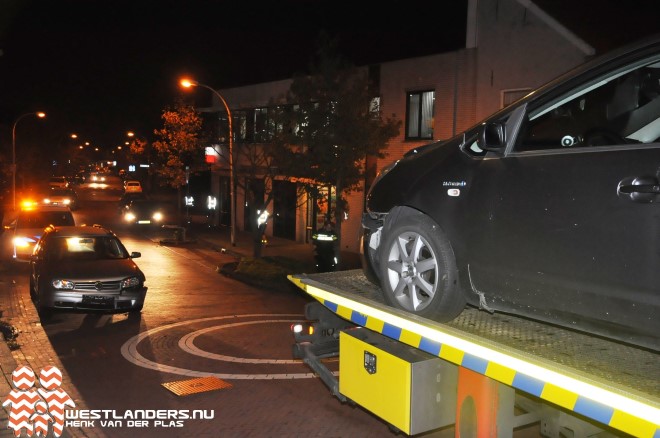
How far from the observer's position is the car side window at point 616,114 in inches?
151

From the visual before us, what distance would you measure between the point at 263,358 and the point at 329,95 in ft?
32.7

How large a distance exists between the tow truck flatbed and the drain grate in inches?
141

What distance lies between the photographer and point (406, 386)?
4.24 meters

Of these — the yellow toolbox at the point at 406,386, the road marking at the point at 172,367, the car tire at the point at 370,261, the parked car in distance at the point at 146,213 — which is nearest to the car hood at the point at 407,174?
the car tire at the point at 370,261

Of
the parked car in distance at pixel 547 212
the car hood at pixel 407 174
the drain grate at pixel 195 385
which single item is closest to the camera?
the parked car in distance at pixel 547 212

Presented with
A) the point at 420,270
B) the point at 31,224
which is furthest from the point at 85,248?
the point at 420,270

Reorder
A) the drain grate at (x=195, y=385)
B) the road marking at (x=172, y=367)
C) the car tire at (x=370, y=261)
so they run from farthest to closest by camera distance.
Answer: the road marking at (x=172, y=367)
the drain grate at (x=195, y=385)
the car tire at (x=370, y=261)

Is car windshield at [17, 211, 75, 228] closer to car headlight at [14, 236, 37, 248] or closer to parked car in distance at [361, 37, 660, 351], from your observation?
car headlight at [14, 236, 37, 248]

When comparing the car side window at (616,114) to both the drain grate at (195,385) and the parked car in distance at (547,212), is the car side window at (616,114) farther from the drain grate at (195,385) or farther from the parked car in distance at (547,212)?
the drain grate at (195,385)

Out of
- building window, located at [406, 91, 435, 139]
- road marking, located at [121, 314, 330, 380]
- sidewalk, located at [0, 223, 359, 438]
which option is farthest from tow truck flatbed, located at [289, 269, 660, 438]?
building window, located at [406, 91, 435, 139]

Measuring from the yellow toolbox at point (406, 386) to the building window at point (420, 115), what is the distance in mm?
14801

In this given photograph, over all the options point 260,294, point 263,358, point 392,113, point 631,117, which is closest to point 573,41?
point 392,113

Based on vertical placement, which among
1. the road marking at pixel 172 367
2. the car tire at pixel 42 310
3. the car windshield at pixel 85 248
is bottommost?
the road marking at pixel 172 367

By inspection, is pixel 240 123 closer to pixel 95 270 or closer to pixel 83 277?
pixel 95 270
